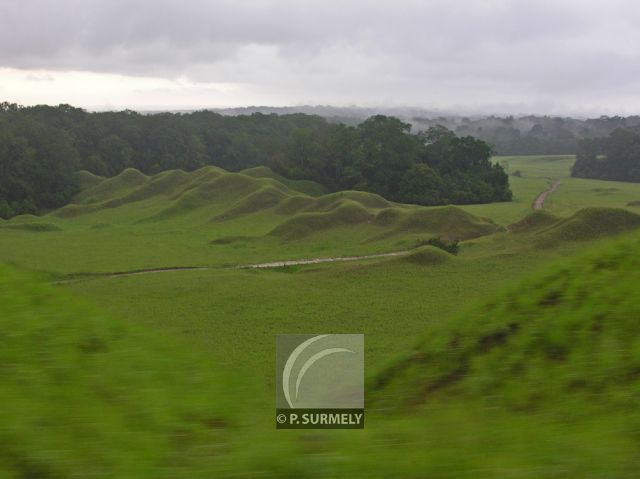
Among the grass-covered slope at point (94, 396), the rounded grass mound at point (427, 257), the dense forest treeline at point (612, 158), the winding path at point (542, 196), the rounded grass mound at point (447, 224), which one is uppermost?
the dense forest treeline at point (612, 158)

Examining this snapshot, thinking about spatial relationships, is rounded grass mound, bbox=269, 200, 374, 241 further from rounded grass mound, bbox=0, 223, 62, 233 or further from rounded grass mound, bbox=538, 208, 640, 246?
rounded grass mound, bbox=0, 223, 62, 233

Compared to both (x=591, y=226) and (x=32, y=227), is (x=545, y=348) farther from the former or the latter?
(x=32, y=227)

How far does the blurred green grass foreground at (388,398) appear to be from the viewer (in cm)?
278

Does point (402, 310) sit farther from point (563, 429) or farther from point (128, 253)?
point (128, 253)

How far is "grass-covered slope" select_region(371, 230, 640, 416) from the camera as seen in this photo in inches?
163

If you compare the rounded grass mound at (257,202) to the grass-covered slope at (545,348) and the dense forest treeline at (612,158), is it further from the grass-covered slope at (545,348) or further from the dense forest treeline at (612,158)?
the dense forest treeline at (612,158)

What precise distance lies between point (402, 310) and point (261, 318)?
3577 millimetres

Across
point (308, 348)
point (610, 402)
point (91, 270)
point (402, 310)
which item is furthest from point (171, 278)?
point (610, 402)

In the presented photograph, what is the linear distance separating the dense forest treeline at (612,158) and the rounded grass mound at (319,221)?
38.6 m

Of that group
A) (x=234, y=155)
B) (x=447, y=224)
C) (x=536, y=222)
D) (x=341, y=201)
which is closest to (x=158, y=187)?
(x=234, y=155)

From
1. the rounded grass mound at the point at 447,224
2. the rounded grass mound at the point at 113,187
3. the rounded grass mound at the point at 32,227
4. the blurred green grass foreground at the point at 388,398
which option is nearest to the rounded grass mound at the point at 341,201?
the rounded grass mound at the point at 447,224

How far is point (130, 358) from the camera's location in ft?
12.8

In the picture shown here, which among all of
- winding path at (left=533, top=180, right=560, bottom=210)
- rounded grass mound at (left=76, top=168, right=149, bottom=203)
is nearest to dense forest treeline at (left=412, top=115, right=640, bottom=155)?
winding path at (left=533, top=180, right=560, bottom=210)

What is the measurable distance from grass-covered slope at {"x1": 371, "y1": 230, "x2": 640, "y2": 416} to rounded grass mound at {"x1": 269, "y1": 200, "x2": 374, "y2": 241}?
2456 centimetres
